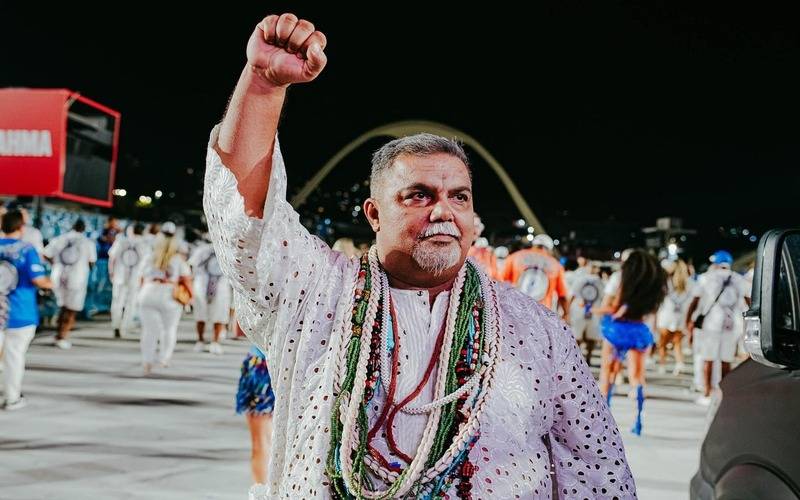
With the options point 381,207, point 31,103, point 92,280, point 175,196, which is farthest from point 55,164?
point 175,196

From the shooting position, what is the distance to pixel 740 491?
218 cm

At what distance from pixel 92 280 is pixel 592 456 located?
15121 mm

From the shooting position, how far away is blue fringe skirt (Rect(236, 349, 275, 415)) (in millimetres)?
4492

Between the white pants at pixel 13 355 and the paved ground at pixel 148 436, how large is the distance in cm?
24

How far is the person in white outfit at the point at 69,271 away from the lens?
11.4 metres

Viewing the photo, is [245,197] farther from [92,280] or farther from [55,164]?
[92,280]

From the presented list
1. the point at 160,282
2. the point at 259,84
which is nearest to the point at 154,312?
the point at 160,282

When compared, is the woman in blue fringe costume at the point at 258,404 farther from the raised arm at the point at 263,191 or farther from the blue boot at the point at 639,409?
the blue boot at the point at 639,409

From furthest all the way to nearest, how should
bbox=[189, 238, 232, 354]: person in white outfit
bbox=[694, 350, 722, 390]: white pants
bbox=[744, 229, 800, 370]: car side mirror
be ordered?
1. bbox=[189, 238, 232, 354]: person in white outfit
2. bbox=[694, 350, 722, 390]: white pants
3. bbox=[744, 229, 800, 370]: car side mirror

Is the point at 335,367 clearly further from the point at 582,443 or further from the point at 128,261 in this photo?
the point at 128,261

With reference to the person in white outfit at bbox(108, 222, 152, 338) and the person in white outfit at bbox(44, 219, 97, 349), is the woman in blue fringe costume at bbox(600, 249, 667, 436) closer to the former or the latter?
the person in white outfit at bbox(44, 219, 97, 349)

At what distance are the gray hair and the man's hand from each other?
0.45m

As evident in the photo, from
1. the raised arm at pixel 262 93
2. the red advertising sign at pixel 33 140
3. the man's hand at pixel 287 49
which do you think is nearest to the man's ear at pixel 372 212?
the raised arm at pixel 262 93

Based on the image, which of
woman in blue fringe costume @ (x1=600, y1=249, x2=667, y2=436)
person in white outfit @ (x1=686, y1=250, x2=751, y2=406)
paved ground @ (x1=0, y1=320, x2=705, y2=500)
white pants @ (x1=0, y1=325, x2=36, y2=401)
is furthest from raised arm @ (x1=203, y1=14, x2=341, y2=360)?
person in white outfit @ (x1=686, y1=250, x2=751, y2=406)
